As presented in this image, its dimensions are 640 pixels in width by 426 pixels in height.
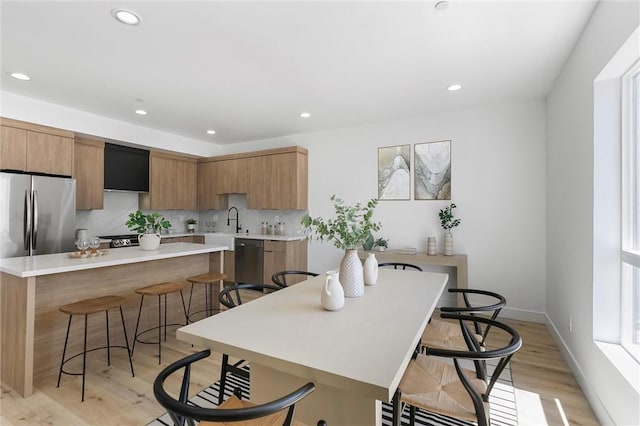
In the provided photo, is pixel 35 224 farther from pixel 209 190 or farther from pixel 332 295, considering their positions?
pixel 332 295

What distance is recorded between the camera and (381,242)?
4324mm

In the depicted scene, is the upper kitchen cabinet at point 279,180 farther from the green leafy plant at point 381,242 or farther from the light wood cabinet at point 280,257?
the green leafy plant at point 381,242

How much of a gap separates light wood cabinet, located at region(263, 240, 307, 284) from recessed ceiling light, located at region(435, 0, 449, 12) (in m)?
3.57

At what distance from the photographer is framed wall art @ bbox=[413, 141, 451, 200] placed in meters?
4.07

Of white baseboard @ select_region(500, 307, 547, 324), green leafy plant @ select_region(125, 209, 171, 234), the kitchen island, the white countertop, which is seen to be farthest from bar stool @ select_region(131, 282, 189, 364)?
white baseboard @ select_region(500, 307, 547, 324)

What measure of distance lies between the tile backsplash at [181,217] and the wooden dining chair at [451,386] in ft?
12.8

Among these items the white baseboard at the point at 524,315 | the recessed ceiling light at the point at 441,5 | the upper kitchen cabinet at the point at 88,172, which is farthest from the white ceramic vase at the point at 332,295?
the upper kitchen cabinet at the point at 88,172

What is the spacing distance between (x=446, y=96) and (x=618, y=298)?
252cm

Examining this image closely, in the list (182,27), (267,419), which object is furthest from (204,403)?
(182,27)

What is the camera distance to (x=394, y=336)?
1225 mm

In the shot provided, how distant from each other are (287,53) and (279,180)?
8.81ft

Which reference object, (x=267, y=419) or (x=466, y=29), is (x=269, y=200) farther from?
(x=267, y=419)

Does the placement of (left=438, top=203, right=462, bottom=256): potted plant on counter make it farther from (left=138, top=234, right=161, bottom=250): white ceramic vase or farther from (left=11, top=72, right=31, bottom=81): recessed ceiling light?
(left=11, top=72, right=31, bottom=81): recessed ceiling light

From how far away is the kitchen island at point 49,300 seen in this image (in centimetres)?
212
